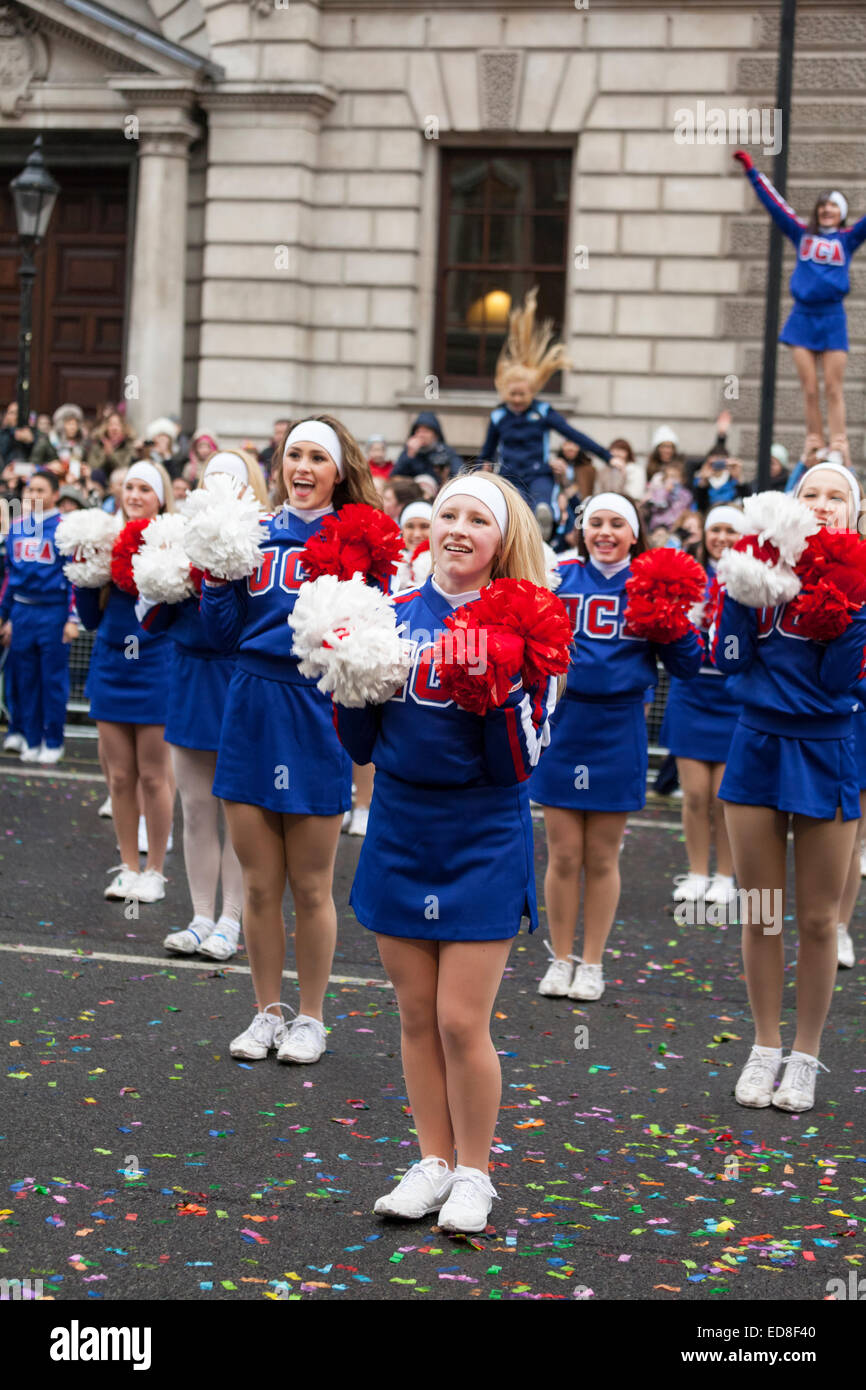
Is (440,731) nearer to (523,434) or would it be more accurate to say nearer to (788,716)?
(788,716)

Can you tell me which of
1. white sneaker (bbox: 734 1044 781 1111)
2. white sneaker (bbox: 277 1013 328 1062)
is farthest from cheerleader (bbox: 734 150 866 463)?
white sneaker (bbox: 277 1013 328 1062)

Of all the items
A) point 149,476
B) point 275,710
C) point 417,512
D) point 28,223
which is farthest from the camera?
point 28,223

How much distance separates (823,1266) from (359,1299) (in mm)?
1188

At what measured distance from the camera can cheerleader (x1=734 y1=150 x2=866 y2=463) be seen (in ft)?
44.2

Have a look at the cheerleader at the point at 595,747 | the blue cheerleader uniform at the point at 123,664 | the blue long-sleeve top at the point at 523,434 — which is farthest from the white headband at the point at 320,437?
the blue long-sleeve top at the point at 523,434

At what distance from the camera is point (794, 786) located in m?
5.55

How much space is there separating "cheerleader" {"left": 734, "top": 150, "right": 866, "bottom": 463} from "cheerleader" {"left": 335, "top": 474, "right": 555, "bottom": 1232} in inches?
365

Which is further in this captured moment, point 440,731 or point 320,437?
point 320,437

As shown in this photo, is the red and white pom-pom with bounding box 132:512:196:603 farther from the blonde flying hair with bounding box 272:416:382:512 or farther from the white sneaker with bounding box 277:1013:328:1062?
the white sneaker with bounding box 277:1013:328:1062

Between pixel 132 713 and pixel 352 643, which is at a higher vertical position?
pixel 352 643

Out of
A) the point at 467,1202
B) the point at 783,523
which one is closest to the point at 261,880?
the point at 467,1202

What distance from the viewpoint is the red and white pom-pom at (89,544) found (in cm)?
810

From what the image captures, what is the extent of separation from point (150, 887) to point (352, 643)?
4328 millimetres
